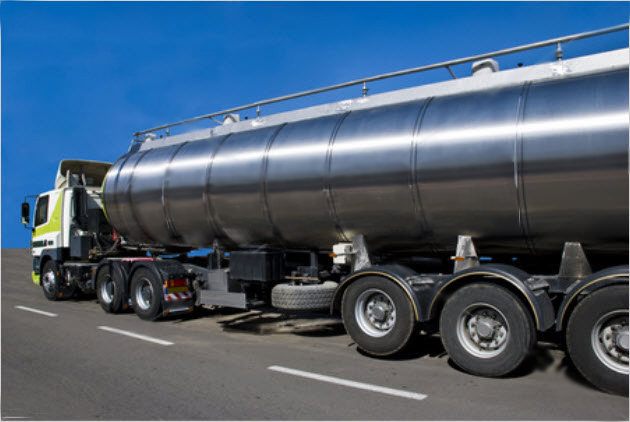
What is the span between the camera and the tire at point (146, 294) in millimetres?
9469

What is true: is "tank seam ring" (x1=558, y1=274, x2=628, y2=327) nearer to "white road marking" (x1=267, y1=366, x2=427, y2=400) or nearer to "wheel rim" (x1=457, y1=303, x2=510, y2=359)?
"wheel rim" (x1=457, y1=303, x2=510, y2=359)

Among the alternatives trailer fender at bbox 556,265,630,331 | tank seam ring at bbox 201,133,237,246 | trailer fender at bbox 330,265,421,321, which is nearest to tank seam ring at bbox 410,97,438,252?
trailer fender at bbox 330,265,421,321

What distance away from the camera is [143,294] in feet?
32.9

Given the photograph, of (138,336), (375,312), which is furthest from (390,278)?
(138,336)

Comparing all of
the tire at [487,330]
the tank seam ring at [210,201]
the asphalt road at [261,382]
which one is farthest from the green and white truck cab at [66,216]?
the tire at [487,330]

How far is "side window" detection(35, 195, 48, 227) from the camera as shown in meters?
13.3

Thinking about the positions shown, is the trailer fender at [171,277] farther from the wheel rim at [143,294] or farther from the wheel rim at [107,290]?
the wheel rim at [107,290]

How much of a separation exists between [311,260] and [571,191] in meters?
3.95

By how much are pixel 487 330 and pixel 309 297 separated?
277 centimetres

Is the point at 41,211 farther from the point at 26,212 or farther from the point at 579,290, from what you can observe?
the point at 579,290

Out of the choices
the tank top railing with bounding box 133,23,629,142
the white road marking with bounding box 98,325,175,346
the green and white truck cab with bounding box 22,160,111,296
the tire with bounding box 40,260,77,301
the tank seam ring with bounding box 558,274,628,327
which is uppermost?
the tank top railing with bounding box 133,23,629,142

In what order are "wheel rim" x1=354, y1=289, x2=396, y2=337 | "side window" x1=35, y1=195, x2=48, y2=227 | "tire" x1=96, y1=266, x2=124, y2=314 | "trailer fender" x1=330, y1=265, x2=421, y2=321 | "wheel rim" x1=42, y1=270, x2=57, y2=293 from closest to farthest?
"trailer fender" x1=330, y1=265, x2=421, y2=321, "wheel rim" x1=354, y1=289, x2=396, y2=337, "tire" x1=96, y1=266, x2=124, y2=314, "wheel rim" x1=42, y1=270, x2=57, y2=293, "side window" x1=35, y1=195, x2=48, y2=227

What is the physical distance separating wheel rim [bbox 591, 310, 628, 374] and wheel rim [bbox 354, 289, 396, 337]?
2.20 m

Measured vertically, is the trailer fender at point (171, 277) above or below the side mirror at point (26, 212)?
below
